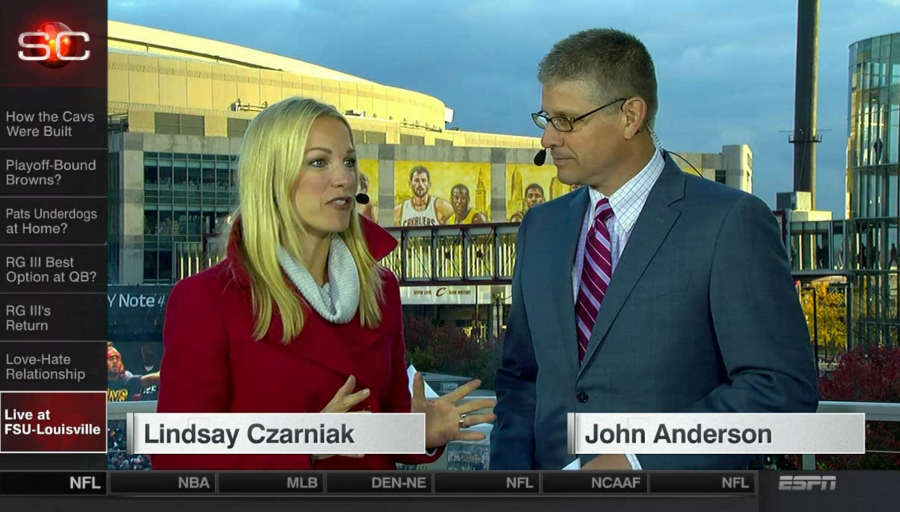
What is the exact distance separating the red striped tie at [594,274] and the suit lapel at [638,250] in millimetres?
35

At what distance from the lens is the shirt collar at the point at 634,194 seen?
2.69m

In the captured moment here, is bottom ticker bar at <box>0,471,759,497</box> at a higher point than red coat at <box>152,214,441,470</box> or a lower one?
lower

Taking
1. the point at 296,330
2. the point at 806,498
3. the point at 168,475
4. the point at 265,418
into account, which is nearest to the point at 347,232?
the point at 296,330

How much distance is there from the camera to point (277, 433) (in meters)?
2.77

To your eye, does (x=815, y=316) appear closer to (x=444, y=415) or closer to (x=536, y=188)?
(x=444, y=415)

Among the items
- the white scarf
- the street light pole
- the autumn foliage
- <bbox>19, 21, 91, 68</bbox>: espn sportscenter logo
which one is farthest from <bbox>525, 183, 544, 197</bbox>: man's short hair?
the white scarf

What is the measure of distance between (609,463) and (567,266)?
462mm

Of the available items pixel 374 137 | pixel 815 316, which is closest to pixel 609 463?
pixel 815 316

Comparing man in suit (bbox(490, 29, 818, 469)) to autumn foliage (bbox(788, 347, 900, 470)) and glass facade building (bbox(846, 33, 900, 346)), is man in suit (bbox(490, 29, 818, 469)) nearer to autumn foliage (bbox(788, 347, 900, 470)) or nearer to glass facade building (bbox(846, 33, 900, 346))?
→ autumn foliage (bbox(788, 347, 900, 470))

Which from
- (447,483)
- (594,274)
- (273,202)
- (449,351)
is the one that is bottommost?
(447,483)

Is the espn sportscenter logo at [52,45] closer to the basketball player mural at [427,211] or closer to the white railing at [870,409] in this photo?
the white railing at [870,409]

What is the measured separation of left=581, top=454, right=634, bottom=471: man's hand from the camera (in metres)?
2.78

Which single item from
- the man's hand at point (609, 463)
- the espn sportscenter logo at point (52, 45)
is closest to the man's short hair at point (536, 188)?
the espn sportscenter logo at point (52, 45)

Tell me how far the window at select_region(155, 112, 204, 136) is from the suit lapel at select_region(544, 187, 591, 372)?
4.81 ft
